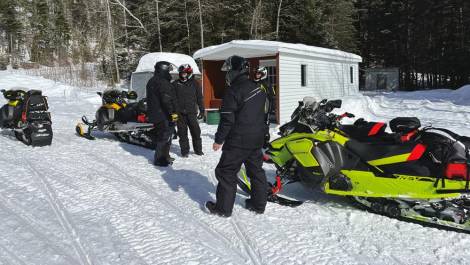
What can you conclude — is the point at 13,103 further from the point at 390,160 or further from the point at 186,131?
the point at 390,160

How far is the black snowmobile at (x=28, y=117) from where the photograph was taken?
7.61 meters

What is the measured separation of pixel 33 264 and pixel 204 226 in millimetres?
1483

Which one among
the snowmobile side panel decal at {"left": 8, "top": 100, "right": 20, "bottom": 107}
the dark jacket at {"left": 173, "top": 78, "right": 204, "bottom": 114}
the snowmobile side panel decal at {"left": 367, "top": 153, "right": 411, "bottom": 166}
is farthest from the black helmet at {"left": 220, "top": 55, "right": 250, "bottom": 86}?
the snowmobile side panel decal at {"left": 8, "top": 100, "right": 20, "bottom": 107}

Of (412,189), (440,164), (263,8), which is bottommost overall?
(412,189)

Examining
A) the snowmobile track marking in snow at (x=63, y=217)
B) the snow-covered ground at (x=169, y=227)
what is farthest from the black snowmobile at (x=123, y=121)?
the snowmobile track marking in snow at (x=63, y=217)

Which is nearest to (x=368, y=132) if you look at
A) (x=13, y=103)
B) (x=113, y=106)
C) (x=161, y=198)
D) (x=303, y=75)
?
(x=161, y=198)

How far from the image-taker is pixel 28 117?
7.71m

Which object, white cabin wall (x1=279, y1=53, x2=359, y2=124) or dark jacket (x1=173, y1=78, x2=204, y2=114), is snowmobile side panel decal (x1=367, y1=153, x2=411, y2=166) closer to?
dark jacket (x1=173, y1=78, x2=204, y2=114)

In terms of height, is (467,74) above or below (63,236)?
above

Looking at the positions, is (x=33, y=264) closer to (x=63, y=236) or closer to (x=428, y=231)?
(x=63, y=236)

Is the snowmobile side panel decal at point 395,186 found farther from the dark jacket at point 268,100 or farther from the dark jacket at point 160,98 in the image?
the dark jacket at point 160,98

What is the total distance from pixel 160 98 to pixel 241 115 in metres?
2.69

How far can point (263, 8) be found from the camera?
2748 centimetres

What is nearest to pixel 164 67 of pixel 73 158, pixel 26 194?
pixel 73 158
